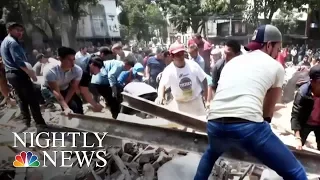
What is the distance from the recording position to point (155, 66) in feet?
7.26

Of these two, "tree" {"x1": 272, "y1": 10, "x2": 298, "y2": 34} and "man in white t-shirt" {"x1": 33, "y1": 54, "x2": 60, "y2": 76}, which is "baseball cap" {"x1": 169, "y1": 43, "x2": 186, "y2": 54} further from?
"man in white t-shirt" {"x1": 33, "y1": 54, "x2": 60, "y2": 76}

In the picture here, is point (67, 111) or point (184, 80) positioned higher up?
point (184, 80)

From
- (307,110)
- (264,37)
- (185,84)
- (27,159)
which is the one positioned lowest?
(27,159)

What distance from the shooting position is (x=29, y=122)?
82.7 inches

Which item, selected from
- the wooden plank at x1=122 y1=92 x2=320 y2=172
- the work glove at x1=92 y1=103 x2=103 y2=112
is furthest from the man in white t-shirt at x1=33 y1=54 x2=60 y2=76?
the wooden plank at x1=122 y1=92 x2=320 y2=172

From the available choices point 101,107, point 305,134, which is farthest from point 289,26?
point 101,107

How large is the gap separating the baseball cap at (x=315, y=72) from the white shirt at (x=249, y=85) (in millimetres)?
586

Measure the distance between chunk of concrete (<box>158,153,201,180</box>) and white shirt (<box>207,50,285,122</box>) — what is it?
25.1 inches

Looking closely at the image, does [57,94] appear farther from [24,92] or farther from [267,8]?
[267,8]

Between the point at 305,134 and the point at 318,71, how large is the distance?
408mm

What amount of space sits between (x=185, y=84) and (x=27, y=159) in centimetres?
107

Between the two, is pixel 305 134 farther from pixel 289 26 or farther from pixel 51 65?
pixel 51 65

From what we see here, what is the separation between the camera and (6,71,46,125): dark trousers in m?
2.05

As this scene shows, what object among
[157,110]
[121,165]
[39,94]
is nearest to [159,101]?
[157,110]
